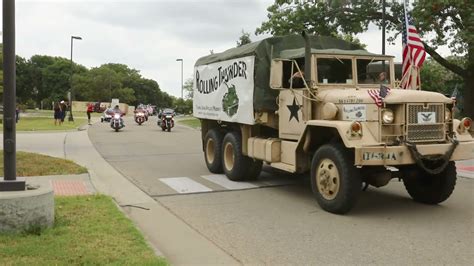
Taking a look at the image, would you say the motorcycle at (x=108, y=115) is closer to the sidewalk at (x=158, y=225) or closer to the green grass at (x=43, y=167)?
the green grass at (x=43, y=167)

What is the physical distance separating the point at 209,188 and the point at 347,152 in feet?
10.9

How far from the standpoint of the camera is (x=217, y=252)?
218 inches

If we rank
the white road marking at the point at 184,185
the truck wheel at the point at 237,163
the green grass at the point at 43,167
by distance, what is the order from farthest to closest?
1. the green grass at the point at 43,167
2. the truck wheel at the point at 237,163
3. the white road marking at the point at 184,185

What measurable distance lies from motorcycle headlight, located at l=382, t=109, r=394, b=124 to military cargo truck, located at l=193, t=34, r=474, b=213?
0.05 feet

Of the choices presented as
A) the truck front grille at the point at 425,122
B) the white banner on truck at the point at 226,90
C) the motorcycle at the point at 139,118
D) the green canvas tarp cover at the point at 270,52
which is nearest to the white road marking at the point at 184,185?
the white banner on truck at the point at 226,90

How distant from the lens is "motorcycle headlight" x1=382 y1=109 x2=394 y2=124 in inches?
281

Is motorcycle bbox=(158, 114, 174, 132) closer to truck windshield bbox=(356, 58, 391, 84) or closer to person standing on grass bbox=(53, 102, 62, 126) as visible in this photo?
person standing on grass bbox=(53, 102, 62, 126)

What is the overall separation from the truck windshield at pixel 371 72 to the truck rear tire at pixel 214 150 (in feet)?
12.6

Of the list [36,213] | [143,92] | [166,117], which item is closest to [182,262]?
[36,213]

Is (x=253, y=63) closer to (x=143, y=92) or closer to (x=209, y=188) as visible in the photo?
(x=209, y=188)

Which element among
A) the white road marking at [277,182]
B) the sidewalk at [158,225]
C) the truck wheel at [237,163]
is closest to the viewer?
the sidewalk at [158,225]

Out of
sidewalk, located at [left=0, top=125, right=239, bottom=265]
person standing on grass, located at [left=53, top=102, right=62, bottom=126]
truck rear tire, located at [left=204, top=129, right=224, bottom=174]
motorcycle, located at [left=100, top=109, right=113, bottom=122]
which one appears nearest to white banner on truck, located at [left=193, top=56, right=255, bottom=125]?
truck rear tire, located at [left=204, top=129, right=224, bottom=174]

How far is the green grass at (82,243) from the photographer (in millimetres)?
4828

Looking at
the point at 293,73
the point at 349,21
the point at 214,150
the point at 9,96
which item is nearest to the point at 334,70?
the point at 293,73
